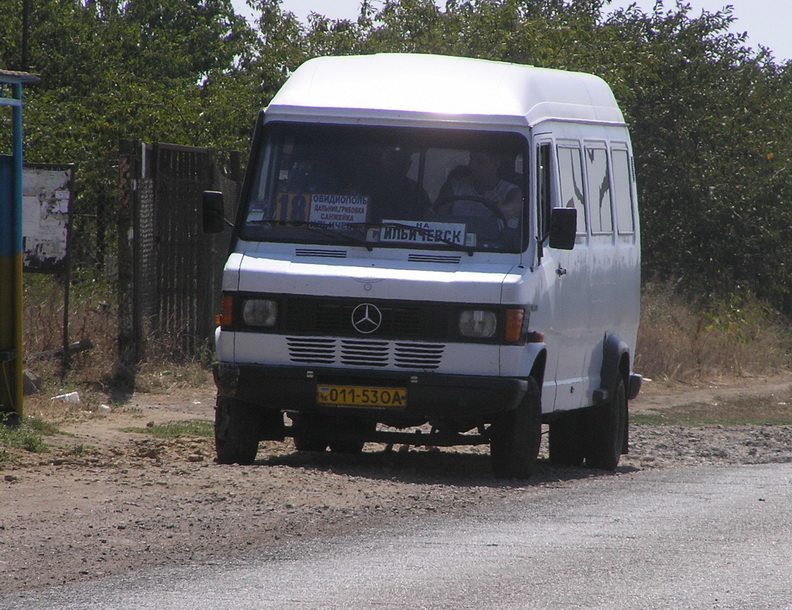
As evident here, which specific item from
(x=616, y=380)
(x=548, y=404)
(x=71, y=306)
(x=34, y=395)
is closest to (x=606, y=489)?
(x=548, y=404)

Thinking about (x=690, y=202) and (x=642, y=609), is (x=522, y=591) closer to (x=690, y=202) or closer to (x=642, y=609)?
(x=642, y=609)

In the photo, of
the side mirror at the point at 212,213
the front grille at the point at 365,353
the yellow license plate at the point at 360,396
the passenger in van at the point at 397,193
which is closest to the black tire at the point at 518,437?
the front grille at the point at 365,353

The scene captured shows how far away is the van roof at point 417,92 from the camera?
1037cm

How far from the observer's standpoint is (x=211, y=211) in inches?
416

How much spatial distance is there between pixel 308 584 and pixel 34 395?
7388 mm

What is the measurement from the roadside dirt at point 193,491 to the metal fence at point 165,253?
1624 millimetres

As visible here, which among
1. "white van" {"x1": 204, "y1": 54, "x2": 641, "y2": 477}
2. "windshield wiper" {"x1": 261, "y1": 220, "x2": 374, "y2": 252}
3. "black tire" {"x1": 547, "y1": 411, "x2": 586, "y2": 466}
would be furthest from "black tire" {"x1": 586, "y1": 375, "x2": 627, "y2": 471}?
"windshield wiper" {"x1": 261, "y1": 220, "x2": 374, "y2": 252}

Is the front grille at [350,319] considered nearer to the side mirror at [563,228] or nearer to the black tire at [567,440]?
the side mirror at [563,228]

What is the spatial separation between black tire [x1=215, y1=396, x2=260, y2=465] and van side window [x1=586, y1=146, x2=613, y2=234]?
3.12 metres

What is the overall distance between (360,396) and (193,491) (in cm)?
145

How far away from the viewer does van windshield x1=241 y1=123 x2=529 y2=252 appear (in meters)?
10.2

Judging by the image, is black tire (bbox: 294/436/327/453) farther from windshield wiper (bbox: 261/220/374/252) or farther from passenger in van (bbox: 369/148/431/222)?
passenger in van (bbox: 369/148/431/222)

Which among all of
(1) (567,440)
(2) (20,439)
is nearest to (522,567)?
(2) (20,439)

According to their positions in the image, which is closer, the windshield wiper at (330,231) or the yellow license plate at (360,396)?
the yellow license plate at (360,396)
